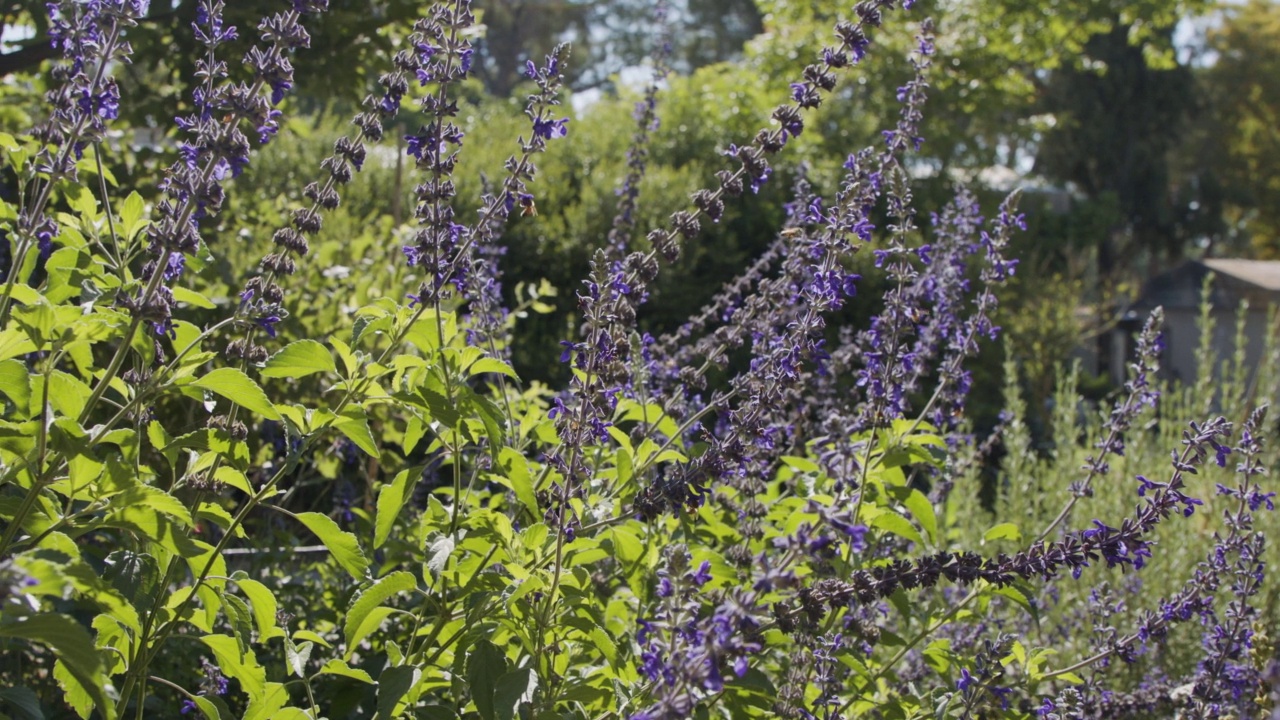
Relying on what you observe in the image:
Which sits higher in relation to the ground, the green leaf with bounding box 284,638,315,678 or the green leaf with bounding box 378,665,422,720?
the green leaf with bounding box 378,665,422,720

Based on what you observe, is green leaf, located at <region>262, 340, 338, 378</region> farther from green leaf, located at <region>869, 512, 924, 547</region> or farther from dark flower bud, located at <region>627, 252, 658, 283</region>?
green leaf, located at <region>869, 512, 924, 547</region>

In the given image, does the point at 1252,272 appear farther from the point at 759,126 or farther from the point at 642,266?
the point at 642,266

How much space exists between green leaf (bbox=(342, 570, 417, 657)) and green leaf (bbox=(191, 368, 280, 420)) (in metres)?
0.52

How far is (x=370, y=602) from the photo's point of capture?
7.98 feet

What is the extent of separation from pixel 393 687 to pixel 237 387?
734 millimetres

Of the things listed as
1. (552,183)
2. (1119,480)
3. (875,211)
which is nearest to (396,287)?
(1119,480)

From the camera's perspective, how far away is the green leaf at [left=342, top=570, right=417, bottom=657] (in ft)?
7.90

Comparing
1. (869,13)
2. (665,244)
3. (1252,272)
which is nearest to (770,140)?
(665,244)

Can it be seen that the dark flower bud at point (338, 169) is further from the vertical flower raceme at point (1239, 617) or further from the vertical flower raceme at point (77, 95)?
the vertical flower raceme at point (1239, 617)

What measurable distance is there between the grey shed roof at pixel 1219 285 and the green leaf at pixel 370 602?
28036mm

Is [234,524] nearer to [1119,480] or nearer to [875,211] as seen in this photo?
[1119,480]

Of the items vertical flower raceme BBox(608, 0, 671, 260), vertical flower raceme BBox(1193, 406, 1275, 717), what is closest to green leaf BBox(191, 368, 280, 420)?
vertical flower raceme BBox(608, 0, 671, 260)

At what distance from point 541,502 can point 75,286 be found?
1218 millimetres

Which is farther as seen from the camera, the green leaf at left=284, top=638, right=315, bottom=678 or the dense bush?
the green leaf at left=284, top=638, right=315, bottom=678
